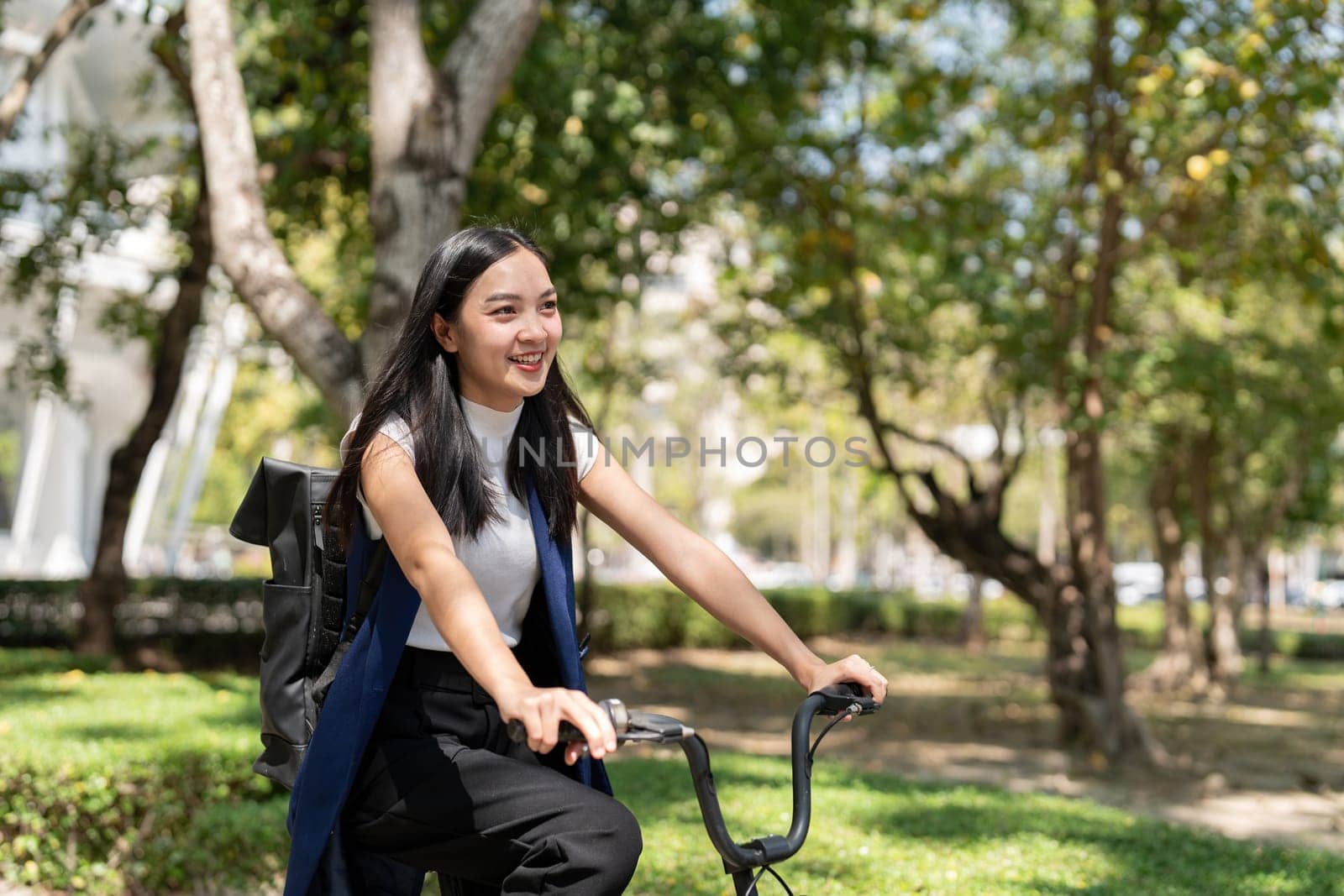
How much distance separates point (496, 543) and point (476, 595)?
0.31m

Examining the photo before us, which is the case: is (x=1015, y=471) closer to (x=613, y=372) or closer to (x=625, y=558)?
(x=613, y=372)

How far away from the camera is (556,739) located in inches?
78.3

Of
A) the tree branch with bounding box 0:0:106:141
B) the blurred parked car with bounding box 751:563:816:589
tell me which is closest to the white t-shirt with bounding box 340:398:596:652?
the tree branch with bounding box 0:0:106:141

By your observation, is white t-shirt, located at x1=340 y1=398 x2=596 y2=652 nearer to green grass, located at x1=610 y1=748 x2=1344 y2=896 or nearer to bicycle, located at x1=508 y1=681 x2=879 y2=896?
bicycle, located at x1=508 y1=681 x2=879 y2=896

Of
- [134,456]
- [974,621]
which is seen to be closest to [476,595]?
[134,456]

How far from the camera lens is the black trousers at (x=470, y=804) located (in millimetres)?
2258

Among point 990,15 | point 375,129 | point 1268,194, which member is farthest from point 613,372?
point 375,129

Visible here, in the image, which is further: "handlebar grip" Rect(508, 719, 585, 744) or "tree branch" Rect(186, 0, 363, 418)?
"tree branch" Rect(186, 0, 363, 418)

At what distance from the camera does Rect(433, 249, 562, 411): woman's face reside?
2.54 meters

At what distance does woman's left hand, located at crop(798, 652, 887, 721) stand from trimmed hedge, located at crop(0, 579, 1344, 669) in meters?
3.22

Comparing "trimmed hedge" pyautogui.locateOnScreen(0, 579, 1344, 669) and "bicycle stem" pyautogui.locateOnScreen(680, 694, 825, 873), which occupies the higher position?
"bicycle stem" pyautogui.locateOnScreen(680, 694, 825, 873)

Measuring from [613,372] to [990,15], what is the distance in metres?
6.53

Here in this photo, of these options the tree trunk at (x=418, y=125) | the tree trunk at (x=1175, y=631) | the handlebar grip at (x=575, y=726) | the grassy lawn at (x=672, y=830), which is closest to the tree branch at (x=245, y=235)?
the tree trunk at (x=418, y=125)

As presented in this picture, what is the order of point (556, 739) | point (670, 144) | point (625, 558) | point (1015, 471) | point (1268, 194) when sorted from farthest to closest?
point (625, 558) → point (1015, 471) → point (1268, 194) → point (670, 144) → point (556, 739)
